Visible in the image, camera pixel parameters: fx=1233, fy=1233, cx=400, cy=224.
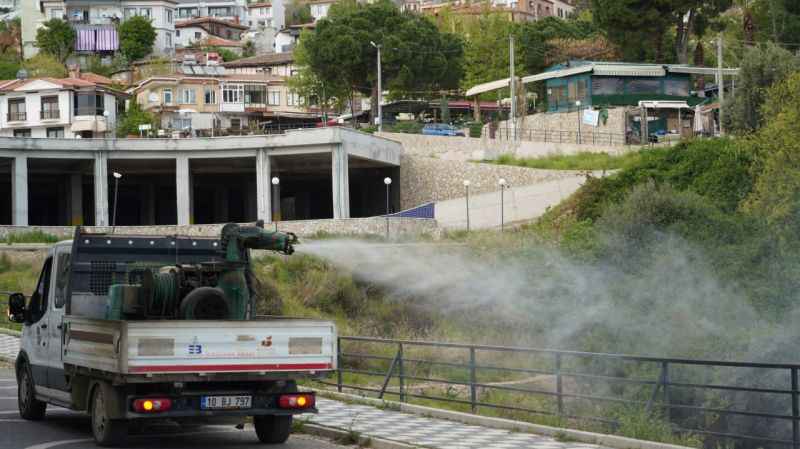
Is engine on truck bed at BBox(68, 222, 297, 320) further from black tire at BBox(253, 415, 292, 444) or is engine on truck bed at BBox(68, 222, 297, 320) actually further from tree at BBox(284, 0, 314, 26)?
tree at BBox(284, 0, 314, 26)

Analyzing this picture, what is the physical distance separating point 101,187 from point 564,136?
26.7 meters

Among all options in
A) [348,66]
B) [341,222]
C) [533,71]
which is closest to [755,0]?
[533,71]

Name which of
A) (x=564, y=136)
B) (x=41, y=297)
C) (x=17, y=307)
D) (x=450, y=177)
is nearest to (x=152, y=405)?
(x=41, y=297)

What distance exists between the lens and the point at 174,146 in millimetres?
67188

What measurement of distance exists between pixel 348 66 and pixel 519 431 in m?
72.4

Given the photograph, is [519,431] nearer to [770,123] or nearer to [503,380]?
[503,380]

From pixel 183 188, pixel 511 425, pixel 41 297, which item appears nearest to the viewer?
pixel 511 425

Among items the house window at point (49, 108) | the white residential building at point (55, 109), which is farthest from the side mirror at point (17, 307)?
the house window at point (49, 108)

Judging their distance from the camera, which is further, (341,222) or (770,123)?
(341,222)

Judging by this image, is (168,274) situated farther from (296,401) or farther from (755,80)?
(755,80)

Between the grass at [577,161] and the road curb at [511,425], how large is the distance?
1644 inches

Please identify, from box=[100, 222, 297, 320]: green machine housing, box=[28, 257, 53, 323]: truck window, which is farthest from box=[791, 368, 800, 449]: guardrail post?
box=[28, 257, 53, 323]: truck window

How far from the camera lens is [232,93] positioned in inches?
4272

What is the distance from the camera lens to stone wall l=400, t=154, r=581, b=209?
64688 millimetres
